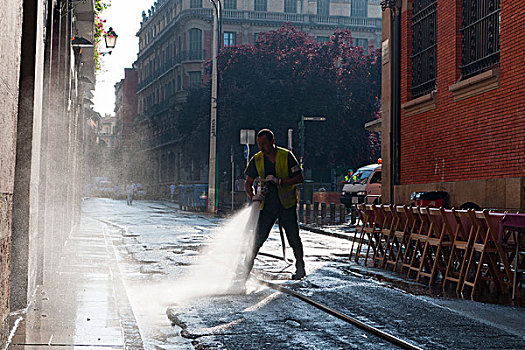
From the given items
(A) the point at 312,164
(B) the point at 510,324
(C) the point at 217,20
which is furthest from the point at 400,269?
(A) the point at 312,164

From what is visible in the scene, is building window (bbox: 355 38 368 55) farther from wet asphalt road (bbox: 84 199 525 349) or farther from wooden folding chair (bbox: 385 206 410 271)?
wet asphalt road (bbox: 84 199 525 349)

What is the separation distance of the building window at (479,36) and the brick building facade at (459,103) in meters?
0.02

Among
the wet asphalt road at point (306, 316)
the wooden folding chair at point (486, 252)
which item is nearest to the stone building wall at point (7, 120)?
the wet asphalt road at point (306, 316)

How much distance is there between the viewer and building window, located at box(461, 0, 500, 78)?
1486 cm

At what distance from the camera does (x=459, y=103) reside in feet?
53.7

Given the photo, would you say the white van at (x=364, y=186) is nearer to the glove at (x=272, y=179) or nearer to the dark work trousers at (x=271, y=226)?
the dark work trousers at (x=271, y=226)

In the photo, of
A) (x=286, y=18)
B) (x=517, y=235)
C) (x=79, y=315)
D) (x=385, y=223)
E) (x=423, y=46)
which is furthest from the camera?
(x=286, y=18)

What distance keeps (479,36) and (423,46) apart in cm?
337

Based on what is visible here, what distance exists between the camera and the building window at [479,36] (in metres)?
14.9

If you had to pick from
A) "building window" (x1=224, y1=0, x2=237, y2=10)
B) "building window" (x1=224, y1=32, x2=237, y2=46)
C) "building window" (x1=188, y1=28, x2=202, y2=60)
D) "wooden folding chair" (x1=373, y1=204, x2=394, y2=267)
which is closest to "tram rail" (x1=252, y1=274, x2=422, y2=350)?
"wooden folding chair" (x1=373, y1=204, x2=394, y2=267)

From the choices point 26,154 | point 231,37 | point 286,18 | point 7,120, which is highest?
point 286,18

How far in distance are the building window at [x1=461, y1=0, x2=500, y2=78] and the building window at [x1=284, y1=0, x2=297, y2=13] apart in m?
51.4

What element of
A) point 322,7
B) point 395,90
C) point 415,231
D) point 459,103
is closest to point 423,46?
point 395,90

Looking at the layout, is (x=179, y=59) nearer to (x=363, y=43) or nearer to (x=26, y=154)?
(x=363, y=43)
